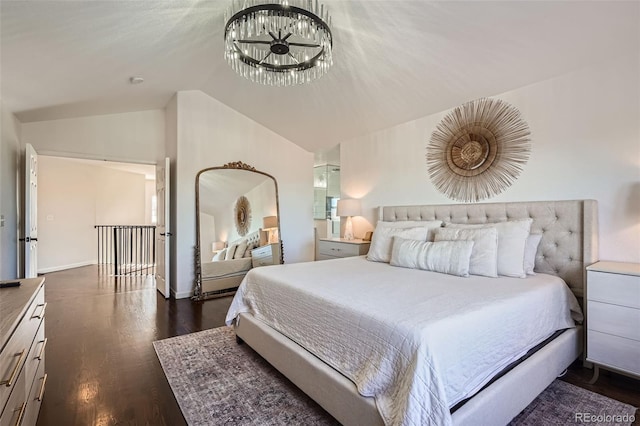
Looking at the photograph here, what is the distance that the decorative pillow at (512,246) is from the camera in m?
2.51

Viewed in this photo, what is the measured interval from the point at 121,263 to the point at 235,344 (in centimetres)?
639

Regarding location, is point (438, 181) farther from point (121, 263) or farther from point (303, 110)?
point (121, 263)

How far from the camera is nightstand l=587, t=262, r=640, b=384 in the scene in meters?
2.01

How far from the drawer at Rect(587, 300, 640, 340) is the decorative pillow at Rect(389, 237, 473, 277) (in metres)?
0.82

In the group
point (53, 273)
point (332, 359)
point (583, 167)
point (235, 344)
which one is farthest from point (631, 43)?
point (53, 273)

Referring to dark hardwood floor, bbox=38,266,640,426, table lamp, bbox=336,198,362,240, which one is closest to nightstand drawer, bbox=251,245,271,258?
dark hardwood floor, bbox=38,266,640,426

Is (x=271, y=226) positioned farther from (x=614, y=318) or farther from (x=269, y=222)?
(x=614, y=318)

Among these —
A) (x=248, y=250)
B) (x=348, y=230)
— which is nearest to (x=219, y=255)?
(x=248, y=250)

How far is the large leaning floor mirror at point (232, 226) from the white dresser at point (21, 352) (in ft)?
8.45

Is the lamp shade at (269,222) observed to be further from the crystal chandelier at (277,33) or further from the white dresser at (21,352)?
the white dresser at (21,352)

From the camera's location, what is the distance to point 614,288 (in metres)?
2.08

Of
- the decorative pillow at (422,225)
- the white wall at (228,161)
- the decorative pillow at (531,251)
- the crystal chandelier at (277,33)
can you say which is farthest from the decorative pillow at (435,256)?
the white wall at (228,161)

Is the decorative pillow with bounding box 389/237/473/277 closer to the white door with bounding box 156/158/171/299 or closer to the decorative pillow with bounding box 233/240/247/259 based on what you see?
the decorative pillow with bounding box 233/240/247/259

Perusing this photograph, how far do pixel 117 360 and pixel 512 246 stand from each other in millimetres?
3340
